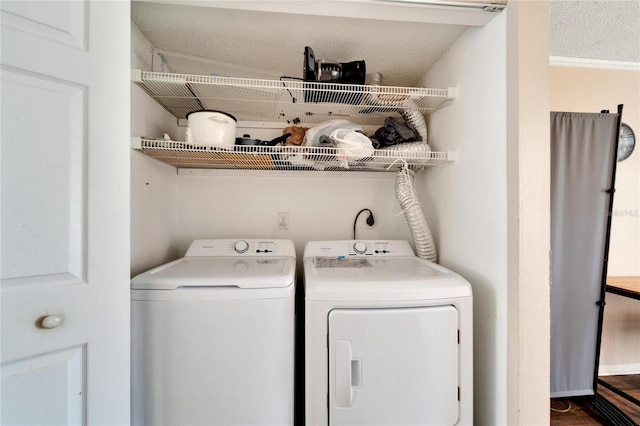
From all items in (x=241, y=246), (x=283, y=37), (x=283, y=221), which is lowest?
(x=241, y=246)

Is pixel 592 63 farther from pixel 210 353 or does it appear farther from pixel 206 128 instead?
pixel 210 353

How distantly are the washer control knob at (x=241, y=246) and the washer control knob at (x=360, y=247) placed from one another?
2.24 feet

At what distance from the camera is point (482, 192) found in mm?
1108

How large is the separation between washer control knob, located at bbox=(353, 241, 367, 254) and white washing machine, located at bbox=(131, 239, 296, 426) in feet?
2.31

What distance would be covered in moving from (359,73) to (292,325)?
4.14 ft

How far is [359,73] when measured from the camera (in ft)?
4.16

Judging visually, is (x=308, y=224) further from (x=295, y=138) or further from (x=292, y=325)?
(x=292, y=325)

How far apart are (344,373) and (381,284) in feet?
1.22

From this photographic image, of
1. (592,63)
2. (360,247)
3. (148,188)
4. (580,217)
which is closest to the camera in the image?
(148,188)

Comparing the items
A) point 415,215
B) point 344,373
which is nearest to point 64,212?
point 344,373

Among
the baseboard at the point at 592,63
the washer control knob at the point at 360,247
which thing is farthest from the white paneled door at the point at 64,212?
the baseboard at the point at 592,63

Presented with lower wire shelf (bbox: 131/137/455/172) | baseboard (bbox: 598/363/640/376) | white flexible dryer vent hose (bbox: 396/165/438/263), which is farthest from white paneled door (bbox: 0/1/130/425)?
baseboard (bbox: 598/363/640/376)

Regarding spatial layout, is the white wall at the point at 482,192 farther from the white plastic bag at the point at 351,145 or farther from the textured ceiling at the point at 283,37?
the white plastic bag at the point at 351,145

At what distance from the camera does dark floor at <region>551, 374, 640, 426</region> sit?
163 centimetres
